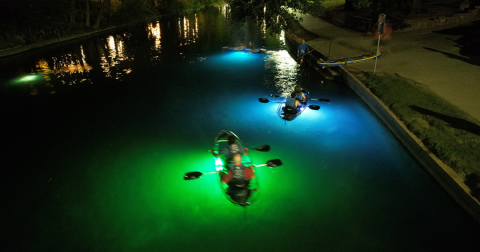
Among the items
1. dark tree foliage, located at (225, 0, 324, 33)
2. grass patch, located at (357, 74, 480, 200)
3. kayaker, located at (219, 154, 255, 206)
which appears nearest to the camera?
kayaker, located at (219, 154, 255, 206)

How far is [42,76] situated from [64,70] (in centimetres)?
179

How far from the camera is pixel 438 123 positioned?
10062 mm

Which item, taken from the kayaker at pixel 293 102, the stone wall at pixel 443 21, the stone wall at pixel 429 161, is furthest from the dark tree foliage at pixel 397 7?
the kayaker at pixel 293 102

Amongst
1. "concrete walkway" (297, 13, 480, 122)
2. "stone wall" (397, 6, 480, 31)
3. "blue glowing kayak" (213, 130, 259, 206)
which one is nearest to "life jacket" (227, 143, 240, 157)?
"blue glowing kayak" (213, 130, 259, 206)

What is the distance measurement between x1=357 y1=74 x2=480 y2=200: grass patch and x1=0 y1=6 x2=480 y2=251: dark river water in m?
0.86

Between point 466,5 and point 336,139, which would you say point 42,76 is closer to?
point 336,139

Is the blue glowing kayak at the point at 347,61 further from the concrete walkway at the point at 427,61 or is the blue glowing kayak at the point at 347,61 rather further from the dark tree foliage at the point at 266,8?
the dark tree foliage at the point at 266,8

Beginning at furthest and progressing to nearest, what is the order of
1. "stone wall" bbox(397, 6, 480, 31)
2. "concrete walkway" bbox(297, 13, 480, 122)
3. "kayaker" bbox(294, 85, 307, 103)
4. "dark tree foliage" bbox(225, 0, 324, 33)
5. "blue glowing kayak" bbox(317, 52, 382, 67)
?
"stone wall" bbox(397, 6, 480, 31), "dark tree foliage" bbox(225, 0, 324, 33), "blue glowing kayak" bbox(317, 52, 382, 67), "kayaker" bbox(294, 85, 307, 103), "concrete walkway" bbox(297, 13, 480, 122)

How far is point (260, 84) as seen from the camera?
721 inches

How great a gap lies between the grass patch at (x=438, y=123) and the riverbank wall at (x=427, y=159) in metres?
0.16

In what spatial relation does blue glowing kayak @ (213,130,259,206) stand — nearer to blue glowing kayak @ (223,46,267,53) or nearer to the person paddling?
the person paddling

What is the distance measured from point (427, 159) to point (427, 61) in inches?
430

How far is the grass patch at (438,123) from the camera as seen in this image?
8003 millimetres

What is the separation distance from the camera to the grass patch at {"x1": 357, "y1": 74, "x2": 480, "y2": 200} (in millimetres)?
8003
